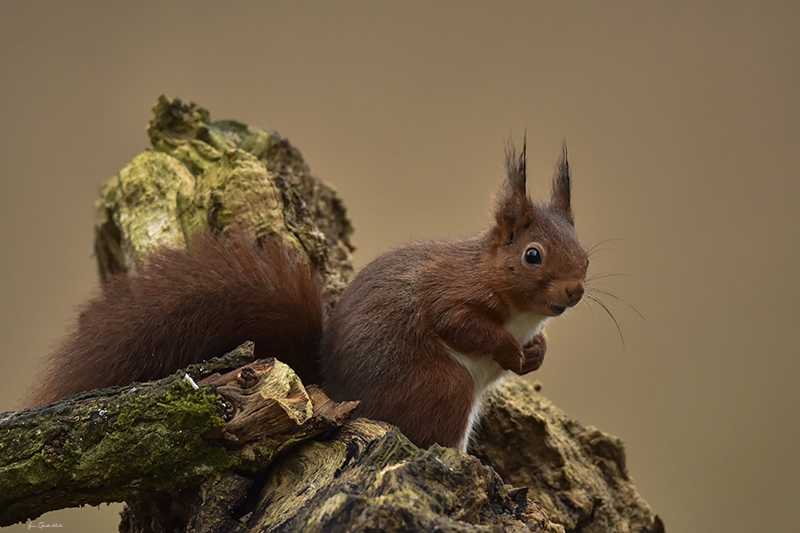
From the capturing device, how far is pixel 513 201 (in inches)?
76.7

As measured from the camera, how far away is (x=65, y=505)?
143cm

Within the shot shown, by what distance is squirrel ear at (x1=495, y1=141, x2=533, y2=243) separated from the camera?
76.2 inches

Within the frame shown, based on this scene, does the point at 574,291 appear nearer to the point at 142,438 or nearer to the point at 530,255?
the point at 530,255

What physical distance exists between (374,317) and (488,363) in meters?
0.36

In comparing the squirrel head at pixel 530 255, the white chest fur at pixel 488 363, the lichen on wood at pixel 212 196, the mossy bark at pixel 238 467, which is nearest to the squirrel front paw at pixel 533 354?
the white chest fur at pixel 488 363

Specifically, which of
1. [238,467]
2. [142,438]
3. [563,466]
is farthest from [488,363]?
[142,438]

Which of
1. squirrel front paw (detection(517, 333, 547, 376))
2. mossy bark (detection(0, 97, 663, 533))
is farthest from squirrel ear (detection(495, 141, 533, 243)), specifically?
mossy bark (detection(0, 97, 663, 533))

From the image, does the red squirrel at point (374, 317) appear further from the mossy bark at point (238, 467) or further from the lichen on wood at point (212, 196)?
the lichen on wood at point (212, 196)

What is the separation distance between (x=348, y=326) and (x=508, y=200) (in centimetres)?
57

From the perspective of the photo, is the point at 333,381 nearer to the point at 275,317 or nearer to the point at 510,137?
the point at 275,317

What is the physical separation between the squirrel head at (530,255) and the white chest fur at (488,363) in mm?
70

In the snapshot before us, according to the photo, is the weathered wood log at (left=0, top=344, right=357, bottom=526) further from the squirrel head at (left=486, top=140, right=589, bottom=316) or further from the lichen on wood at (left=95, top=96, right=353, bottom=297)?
the lichen on wood at (left=95, top=96, right=353, bottom=297)

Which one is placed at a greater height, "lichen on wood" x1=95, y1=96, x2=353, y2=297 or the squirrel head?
"lichen on wood" x1=95, y1=96, x2=353, y2=297

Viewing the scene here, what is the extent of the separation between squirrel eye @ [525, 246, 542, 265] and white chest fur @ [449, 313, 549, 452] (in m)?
0.17
